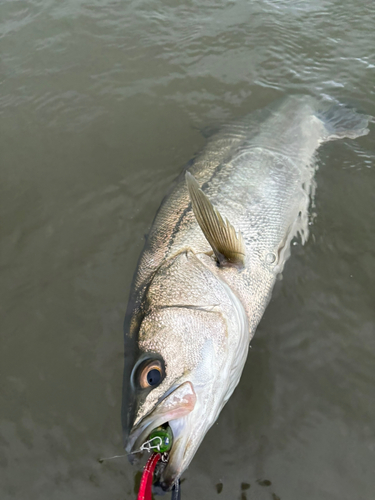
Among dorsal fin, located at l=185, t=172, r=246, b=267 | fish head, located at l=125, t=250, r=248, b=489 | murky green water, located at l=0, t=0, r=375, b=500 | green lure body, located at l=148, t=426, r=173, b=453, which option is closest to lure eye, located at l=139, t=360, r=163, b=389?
fish head, located at l=125, t=250, r=248, b=489

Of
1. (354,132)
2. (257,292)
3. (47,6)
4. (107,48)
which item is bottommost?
(257,292)

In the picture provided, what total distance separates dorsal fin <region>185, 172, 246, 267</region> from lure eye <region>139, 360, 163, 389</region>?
3.11 ft

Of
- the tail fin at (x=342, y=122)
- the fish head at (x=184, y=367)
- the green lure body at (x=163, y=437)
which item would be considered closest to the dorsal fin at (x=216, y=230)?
the fish head at (x=184, y=367)

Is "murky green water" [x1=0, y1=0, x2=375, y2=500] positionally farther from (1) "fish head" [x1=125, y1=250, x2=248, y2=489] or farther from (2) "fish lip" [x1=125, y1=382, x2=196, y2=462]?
(2) "fish lip" [x1=125, y1=382, x2=196, y2=462]

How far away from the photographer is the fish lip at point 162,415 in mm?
1912

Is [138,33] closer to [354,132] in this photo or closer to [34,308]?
[354,132]

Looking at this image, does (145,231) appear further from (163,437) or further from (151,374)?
(163,437)

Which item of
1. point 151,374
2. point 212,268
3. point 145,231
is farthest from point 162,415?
point 145,231

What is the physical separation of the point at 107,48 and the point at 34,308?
455cm

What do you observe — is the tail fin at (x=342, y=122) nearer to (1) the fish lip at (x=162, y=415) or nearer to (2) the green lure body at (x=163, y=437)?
(1) the fish lip at (x=162, y=415)

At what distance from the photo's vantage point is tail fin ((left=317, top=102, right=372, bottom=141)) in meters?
4.42

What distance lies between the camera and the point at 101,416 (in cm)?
279

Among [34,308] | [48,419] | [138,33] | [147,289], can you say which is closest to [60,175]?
[34,308]

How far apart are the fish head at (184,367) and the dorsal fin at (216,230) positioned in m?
0.21
